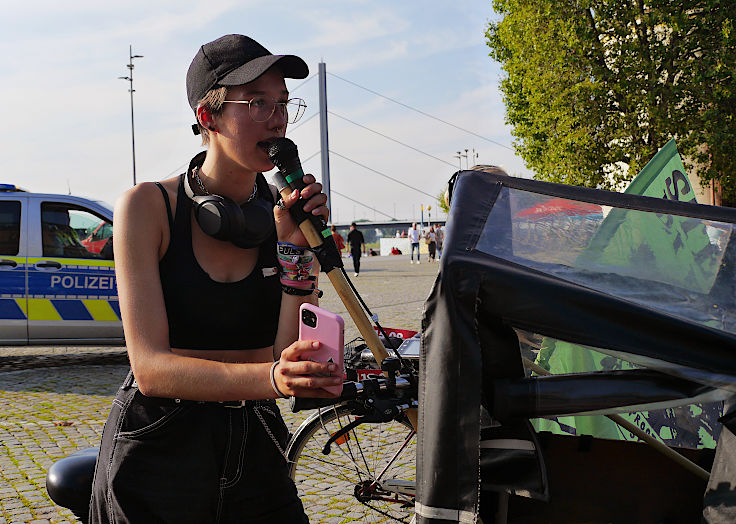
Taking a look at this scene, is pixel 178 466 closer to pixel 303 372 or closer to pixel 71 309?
pixel 303 372

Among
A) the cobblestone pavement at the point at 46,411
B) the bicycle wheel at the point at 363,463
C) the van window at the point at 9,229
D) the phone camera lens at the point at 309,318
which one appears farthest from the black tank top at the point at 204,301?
the van window at the point at 9,229

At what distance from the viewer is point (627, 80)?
65.7ft

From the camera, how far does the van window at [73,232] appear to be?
8500mm

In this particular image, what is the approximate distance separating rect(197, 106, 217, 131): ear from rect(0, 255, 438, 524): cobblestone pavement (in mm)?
2166

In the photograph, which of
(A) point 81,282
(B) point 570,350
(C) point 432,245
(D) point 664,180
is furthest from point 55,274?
(C) point 432,245

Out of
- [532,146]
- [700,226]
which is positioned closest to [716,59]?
[532,146]

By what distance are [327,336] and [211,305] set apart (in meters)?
0.46

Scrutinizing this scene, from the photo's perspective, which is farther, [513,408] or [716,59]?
[716,59]

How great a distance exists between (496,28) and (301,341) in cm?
2377

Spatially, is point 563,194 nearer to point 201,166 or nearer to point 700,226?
point 700,226

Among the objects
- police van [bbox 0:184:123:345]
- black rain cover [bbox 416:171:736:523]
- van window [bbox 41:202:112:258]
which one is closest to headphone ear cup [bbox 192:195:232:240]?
black rain cover [bbox 416:171:736:523]

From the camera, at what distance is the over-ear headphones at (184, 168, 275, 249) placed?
1798 millimetres

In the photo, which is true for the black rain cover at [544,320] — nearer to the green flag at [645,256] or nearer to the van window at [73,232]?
the green flag at [645,256]

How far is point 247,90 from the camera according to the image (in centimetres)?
180
